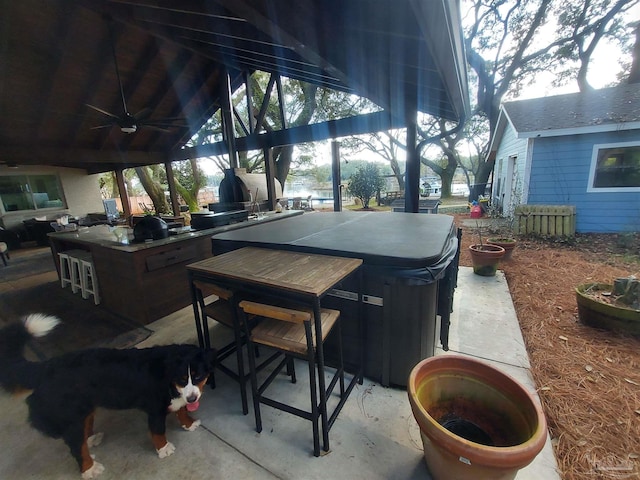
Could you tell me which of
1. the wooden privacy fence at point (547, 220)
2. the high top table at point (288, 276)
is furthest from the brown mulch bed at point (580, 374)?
the wooden privacy fence at point (547, 220)

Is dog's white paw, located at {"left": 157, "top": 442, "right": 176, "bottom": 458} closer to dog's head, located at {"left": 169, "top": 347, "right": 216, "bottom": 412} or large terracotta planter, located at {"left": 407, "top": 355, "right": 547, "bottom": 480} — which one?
dog's head, located at {"left": 169, "top": 347, "right": 216, "bottom": 412}

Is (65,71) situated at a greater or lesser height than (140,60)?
lesser

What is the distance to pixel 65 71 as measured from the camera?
4.71 meters

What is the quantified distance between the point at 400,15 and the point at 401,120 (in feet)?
9.75

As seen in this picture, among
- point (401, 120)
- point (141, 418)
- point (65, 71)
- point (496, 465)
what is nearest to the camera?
point (496, 465)

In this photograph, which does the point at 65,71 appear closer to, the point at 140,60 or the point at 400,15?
the point at 140,60

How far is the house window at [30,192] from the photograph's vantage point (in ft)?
27.0

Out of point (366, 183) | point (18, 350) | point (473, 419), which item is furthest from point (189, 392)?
point (366, 183)

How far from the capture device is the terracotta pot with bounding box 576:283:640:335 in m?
2.23

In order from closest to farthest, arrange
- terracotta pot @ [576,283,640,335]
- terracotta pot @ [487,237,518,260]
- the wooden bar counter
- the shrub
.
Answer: terracotta pot @ [576,283,640,335], the wooden bar counter, terracotta pot @ [487,237,518,260], the shrub

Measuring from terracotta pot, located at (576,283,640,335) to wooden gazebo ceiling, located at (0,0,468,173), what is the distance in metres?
2.30

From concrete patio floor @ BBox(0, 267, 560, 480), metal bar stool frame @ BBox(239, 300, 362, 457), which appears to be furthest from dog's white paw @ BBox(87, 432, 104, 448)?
metal bar stool frame @ BBox(239, 300, 362, 457)

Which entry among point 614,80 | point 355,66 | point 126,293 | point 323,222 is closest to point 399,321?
point 323,222

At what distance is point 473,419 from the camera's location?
1435 mm
